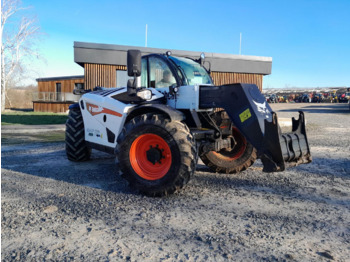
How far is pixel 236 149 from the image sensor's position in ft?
19.5

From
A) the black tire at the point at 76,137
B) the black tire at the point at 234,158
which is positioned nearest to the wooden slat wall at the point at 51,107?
the black tire at the point at 76,137

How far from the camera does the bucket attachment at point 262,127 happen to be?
13.5 ft

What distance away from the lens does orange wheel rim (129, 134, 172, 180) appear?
4574 mm

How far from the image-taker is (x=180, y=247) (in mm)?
2912

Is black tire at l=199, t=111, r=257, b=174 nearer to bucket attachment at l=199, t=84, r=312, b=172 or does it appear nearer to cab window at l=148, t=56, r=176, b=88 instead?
bucket attachment at l=199, t=84, r=312, b=172

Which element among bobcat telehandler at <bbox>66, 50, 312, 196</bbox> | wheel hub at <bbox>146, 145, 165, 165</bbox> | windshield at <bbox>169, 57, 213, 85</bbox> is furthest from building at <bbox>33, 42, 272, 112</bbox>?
wheel hub at <bbox>146, 145, 165, 165</bbox>

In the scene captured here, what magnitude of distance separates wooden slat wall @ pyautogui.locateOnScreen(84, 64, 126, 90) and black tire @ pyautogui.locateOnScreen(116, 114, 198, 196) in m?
13.9

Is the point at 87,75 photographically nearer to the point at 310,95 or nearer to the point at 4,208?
the point at 4,208

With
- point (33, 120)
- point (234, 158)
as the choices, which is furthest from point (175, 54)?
point (33, 120)

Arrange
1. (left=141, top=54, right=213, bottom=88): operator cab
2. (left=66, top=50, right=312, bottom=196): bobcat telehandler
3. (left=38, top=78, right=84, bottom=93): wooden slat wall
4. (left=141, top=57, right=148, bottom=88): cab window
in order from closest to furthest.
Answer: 1. (left=66, top=50, right=312, bottom=196): bobcat telehandler
2. (left=141, top=54, right=213, bottom=88): operator cab
3. (left=141, top=57, right=148, bottom=88): cab window
4. (left=38, top=78, right=84, bottom=93): wooden slat wall

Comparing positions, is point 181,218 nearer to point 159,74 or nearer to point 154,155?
point 154,155

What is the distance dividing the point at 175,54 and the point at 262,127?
37.4 ft

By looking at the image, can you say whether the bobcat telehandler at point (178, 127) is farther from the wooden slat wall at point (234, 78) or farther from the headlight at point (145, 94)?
the wooden slat wall at point (234, 78)

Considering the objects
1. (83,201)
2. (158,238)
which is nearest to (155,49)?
(83,201)
